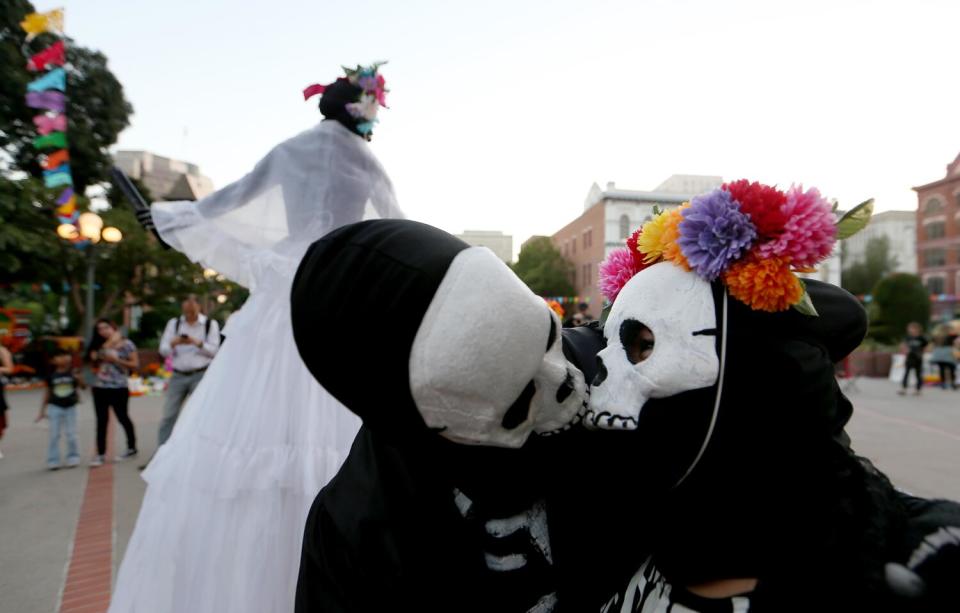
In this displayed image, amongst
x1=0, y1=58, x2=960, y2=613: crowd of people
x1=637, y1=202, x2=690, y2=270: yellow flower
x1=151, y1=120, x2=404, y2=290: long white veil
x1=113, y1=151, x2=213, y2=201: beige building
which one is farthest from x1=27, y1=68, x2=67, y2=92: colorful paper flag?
x1=113, y1=151, x2=213, y2=201: beige building

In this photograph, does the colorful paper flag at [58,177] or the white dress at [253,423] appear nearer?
the white dress at [253,423]

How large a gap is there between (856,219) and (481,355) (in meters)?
0.72

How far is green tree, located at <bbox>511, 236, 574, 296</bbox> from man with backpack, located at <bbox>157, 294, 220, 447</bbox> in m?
32.7

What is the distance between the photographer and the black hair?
2148 mm

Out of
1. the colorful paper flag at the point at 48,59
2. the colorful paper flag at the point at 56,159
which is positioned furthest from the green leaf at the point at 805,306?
the colorful paper flag at the point at 56,159

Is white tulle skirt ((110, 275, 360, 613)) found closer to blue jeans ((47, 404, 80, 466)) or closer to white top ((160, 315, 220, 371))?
white top ((160, 315, 220, 371))

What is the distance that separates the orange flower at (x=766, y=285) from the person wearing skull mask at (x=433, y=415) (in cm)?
27

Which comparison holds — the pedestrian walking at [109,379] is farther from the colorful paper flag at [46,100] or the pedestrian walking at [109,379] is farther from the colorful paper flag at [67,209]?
the colorful paper flag at [46,100]

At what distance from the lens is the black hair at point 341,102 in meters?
2.15

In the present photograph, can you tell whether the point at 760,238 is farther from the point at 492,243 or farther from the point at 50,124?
the point at 50,124

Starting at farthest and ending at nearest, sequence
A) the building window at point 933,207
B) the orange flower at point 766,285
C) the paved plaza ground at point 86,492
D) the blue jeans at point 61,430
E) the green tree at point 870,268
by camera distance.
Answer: the green tree at point 870,268, the building window at point 933,207, the blue jeans at point 61,430, the paved plaza ground at point 86,492, the orange flower at point 766,285

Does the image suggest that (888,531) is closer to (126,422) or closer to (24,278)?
(126,422)

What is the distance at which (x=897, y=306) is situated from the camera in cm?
2123

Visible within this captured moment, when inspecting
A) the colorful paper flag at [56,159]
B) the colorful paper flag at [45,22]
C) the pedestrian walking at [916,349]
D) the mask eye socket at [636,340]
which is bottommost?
the pedestrian walking at [916,349]
